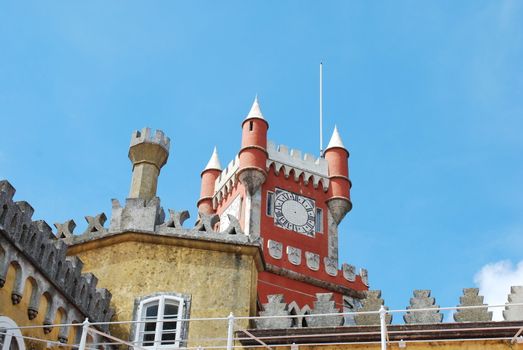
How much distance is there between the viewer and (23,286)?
12016mm

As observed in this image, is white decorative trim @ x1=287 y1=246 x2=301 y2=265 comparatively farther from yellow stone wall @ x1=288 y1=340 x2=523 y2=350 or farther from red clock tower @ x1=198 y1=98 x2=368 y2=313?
yellow stone wall @ x1=288 y1=340 x2=523 y2=350

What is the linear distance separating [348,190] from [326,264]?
812 centimetres

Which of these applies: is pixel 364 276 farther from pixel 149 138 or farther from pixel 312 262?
pixel 149 138

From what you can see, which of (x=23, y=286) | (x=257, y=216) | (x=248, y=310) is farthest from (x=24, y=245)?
(x=257, y=216)

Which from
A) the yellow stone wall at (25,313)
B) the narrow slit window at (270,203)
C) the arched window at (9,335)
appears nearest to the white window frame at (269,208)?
the narrow slit window at (270,203)

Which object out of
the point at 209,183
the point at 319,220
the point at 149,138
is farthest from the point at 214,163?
the point at 149,138

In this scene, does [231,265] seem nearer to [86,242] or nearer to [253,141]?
[86,242]

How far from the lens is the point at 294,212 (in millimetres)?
36594

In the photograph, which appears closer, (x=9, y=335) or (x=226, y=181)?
Answer: (x=9, y=335)

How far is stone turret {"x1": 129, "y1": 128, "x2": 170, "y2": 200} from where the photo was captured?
56.9 ft

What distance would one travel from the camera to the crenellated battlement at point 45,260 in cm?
1163

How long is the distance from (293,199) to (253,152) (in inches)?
130

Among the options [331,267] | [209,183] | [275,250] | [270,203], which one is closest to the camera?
[275,250]

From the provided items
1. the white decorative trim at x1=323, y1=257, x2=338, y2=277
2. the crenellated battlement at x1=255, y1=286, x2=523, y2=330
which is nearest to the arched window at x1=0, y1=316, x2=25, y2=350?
the crenellated battlement at x1=255, y1=286, x2=523, y2=330
